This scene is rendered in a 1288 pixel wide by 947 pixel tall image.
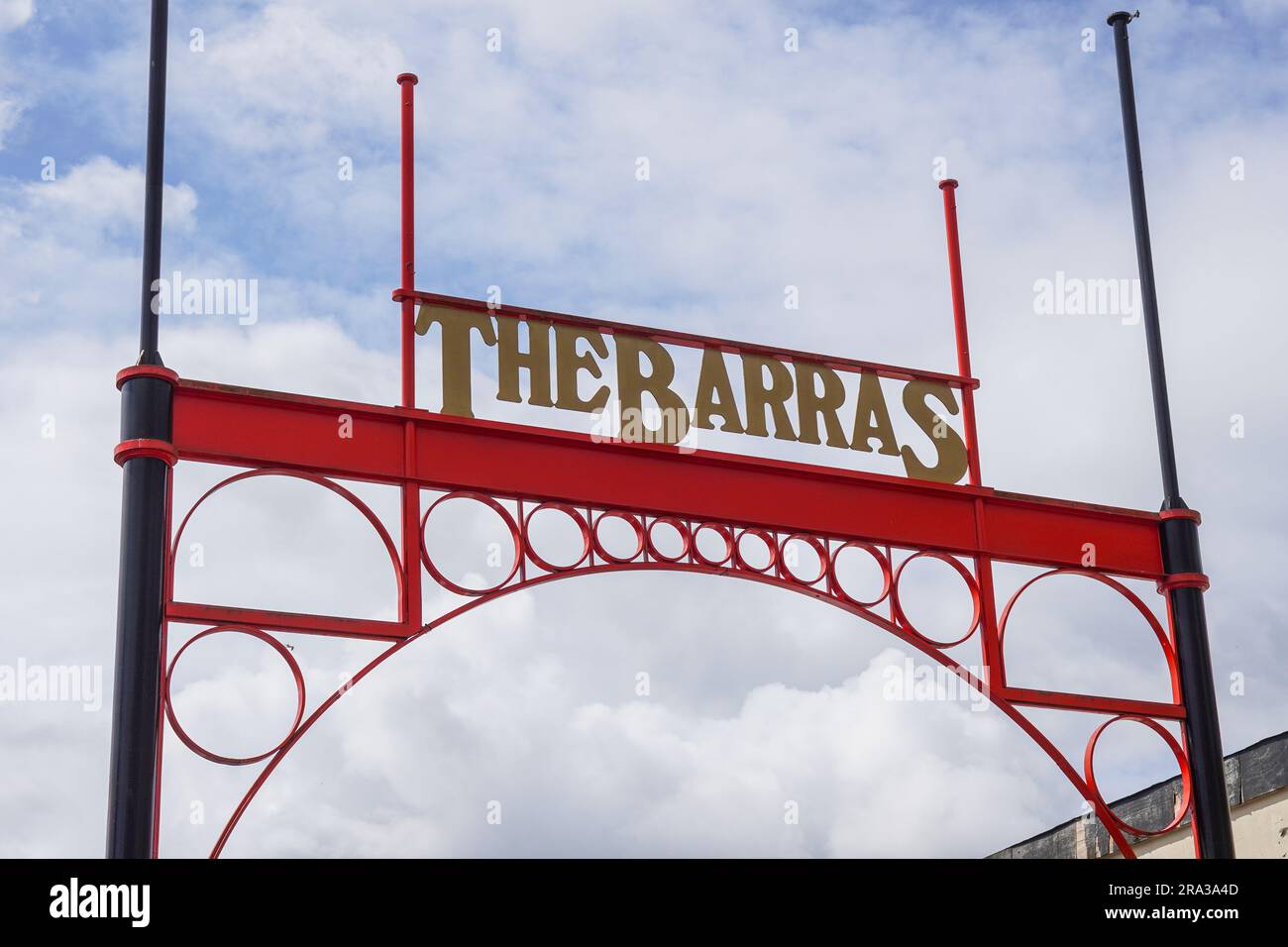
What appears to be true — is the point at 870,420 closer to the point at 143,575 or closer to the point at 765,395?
the point at 765,395

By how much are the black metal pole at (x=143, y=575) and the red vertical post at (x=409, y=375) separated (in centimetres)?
141

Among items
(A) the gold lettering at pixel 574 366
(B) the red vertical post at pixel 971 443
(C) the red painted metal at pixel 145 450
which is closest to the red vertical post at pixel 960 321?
(B) the red vertical post at pixel 971 443

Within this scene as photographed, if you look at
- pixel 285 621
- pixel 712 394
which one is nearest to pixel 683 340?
pixel 712 394

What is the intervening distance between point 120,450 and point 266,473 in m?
0.84

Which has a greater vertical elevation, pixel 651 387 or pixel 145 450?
pixel 651 387

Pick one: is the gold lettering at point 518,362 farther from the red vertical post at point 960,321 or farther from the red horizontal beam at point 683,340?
the red vertical post at point 960,321

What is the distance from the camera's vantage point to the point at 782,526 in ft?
37.8

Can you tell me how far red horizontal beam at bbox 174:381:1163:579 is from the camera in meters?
10.3

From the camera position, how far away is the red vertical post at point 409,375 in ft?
34.2

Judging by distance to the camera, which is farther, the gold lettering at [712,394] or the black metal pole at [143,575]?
the gold lettering at [712,394]

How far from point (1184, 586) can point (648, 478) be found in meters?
3.89

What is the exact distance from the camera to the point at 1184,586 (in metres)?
12.5

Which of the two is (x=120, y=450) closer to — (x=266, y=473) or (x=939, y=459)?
(x=266, y=473)

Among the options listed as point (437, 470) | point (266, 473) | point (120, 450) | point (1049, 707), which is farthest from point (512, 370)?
point (1049, 707)
